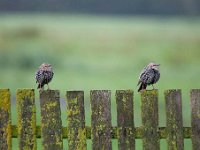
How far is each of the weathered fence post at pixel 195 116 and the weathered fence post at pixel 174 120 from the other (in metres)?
0.11

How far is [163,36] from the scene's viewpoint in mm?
24281

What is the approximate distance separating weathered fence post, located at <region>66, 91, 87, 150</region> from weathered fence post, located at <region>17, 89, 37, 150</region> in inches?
12.6

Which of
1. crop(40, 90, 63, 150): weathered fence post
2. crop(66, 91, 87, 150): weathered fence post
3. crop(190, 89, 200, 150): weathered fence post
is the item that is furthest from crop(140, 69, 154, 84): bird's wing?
crop(40, 90, 63, 150): weathered fence post

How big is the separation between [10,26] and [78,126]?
1830 centimetres

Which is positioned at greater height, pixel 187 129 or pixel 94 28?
pixel 94 28

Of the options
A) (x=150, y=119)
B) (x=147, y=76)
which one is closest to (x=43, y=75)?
(x=147, y=76)

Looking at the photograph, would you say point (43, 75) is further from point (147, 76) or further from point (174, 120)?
point (174, 120)

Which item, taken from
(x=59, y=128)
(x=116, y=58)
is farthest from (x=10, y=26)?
(x=59, y=128)

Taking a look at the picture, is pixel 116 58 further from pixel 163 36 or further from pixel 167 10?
pixel 167 10

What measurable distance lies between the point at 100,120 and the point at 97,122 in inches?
1.2

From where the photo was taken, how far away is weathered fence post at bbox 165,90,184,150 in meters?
6.85

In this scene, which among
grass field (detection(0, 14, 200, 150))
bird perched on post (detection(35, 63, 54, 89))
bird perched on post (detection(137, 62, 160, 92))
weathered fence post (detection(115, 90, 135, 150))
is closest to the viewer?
weathered fence post (detection(115, 90, 135, 150))

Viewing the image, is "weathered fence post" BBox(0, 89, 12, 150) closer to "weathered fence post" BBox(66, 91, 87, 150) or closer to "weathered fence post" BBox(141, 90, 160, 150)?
"weathered fence post" BBox(66, 91, 87, 150)

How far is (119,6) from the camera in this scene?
28750mm
